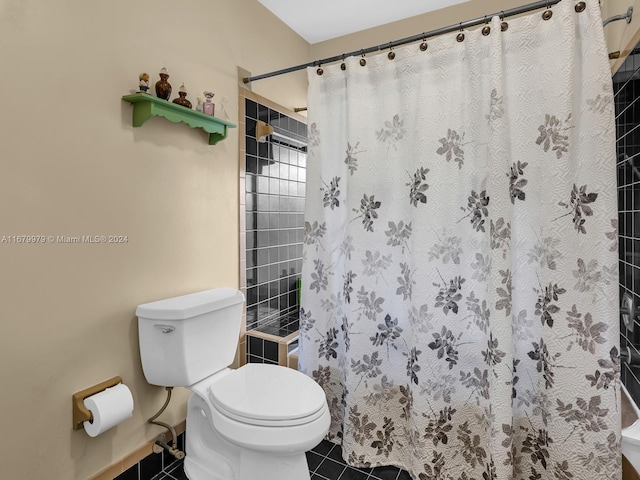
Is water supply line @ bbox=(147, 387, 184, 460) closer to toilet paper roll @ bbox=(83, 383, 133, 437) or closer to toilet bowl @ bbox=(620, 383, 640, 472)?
toilet paper roll @ bbox=(83, 383, 133, 437)

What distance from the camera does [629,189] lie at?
4.81 ft

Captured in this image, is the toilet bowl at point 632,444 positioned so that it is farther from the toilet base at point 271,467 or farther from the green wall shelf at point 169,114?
the green wall shelf at point 169,114

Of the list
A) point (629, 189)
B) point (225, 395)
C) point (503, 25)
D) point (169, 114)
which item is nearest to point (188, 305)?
point (225, 395)

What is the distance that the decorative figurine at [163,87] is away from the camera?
1.49m

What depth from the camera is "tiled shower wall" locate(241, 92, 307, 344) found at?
2088 mm

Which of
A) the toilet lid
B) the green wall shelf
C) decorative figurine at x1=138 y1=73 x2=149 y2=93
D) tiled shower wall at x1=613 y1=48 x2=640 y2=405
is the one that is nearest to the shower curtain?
tiled shower wall at x1=613 y1=48 x2=640 y2=405

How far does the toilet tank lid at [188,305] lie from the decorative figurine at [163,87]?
89cm

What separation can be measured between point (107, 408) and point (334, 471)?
3.44ft

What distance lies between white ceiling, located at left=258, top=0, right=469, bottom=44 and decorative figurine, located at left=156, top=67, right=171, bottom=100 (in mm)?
1011

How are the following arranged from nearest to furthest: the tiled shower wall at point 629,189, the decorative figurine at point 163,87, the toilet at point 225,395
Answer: the toilet at point 225,395 < the tiled shower wall at point 629,189 < the decorative figurine at point 163,87

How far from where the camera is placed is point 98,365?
136cm

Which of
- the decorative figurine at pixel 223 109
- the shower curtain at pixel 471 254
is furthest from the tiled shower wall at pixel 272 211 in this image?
the shower curtain at pixel 471 254

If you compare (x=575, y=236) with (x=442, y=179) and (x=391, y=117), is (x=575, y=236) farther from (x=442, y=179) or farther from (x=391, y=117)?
(x=391, y=117)

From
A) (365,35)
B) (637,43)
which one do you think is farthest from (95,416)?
(365,35)
